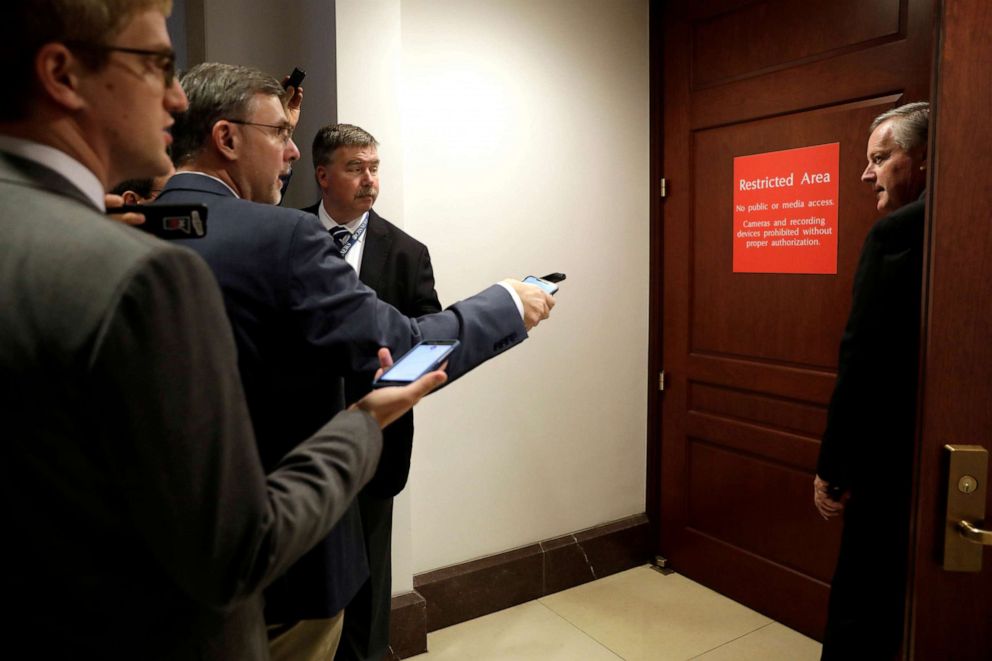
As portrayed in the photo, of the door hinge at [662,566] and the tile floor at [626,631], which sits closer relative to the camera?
the tile floor at [626,631]

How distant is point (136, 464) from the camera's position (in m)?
0.57

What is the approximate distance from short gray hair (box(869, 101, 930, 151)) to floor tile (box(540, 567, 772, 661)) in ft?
5.82

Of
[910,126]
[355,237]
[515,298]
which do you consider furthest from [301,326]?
[910,126]

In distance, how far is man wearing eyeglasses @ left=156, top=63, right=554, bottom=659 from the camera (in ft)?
3.66

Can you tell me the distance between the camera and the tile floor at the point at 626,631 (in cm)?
249

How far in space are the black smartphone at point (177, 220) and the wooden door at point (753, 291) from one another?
2154 mm

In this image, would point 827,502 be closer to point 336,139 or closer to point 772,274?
point 772,274

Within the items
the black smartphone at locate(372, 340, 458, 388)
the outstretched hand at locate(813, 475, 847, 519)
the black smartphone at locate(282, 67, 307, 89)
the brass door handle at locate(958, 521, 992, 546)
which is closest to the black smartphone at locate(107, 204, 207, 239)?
the black smartphone at locate(372, 340, 458, 388)

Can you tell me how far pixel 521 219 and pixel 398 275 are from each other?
770 mm

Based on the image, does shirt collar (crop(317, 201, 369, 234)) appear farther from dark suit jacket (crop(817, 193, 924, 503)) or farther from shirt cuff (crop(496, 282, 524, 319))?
dark suit jacket (crop(817, 193, 924, 503))

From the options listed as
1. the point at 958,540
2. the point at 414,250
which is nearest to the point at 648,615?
the point at 414,250

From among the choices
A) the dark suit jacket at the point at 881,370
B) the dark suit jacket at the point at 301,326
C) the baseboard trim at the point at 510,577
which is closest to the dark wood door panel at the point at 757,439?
the baseboard trim at the point at 510,577

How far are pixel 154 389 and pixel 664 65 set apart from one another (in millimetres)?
2909

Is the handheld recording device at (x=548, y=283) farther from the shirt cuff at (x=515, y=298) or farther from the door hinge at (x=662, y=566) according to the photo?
the door hinge at (x=662, y=566)
